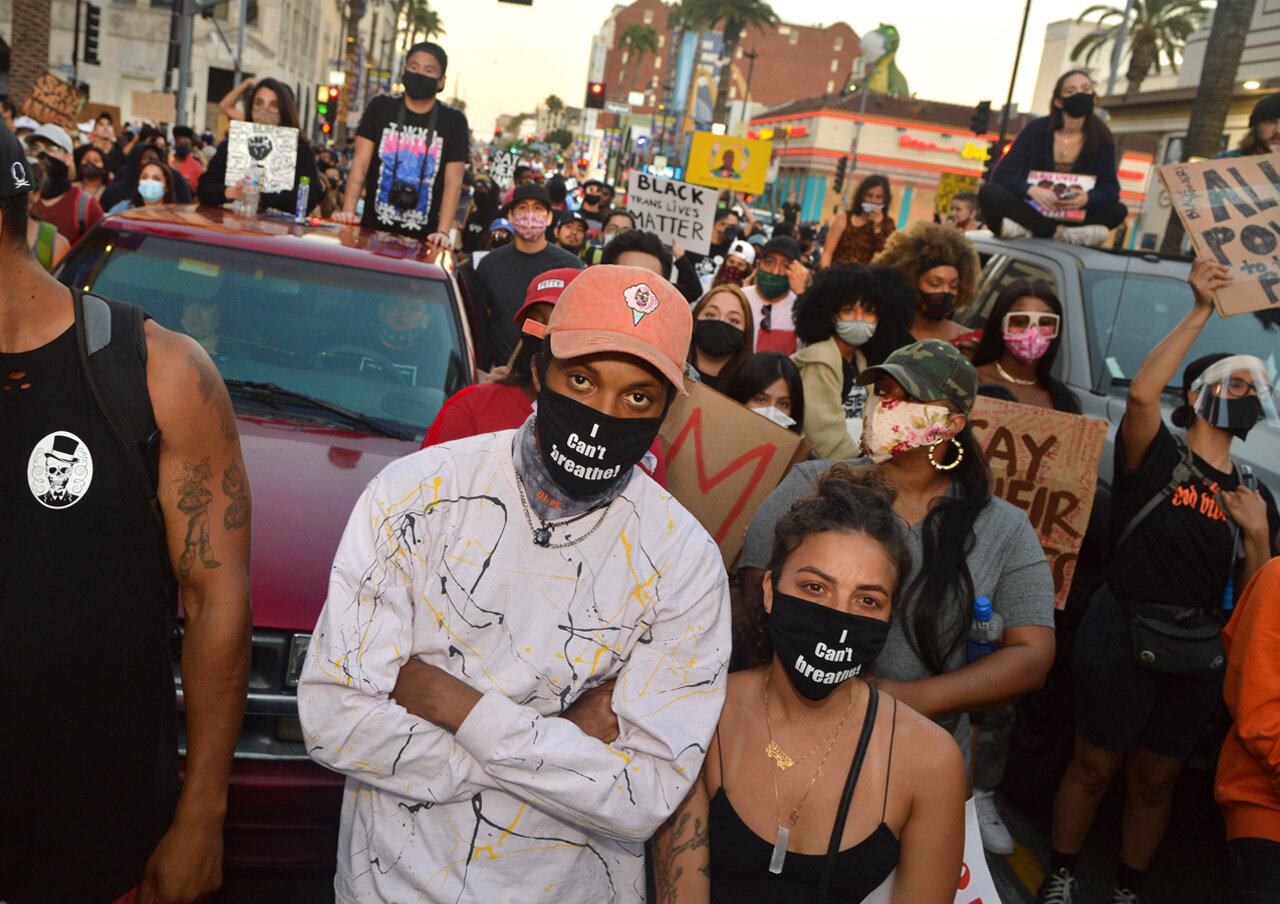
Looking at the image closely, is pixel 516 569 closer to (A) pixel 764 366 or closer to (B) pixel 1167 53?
(A) pixel 764 366

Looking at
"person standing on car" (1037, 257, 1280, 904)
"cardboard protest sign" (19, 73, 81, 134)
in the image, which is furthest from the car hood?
"cardboard protest sign" (19, 73, 81, 134)

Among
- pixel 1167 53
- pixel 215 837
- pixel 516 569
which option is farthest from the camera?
pixel 1167 53

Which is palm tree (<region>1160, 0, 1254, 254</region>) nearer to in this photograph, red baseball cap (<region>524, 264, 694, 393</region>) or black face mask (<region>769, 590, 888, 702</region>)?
black face mask (<region>769, 590, 888, 702</region>)

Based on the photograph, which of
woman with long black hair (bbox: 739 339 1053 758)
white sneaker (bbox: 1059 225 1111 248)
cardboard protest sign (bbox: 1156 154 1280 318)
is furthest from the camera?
white sneaker (bbox: 1059 225 1111 248)

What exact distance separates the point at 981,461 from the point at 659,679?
1677mm

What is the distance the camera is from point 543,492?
6.80 feet

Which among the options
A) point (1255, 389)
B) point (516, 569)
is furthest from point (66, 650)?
point (1255, 389)

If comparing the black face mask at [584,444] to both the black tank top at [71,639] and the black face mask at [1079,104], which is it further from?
the black face mask at [1079,104]

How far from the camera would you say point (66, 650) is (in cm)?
195

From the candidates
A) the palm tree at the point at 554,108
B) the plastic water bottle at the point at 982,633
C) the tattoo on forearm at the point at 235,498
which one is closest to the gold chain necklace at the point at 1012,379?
the plastic water bottle at the point at 982,633

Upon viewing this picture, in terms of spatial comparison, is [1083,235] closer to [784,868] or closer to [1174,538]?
[1174,538]

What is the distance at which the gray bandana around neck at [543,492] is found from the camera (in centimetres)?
207

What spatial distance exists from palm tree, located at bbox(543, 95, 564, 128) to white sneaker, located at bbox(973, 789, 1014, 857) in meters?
166

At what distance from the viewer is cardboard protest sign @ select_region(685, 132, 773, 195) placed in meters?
11.9
